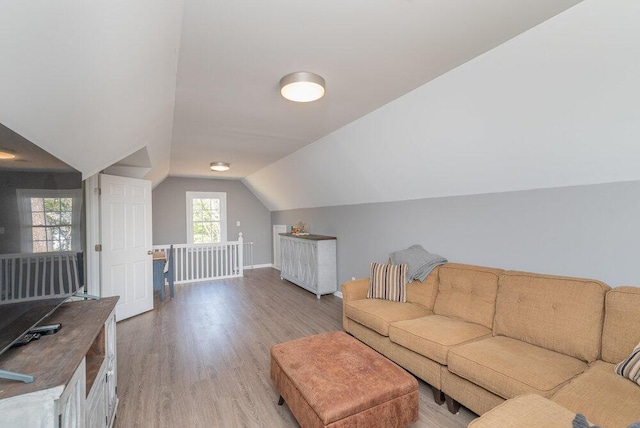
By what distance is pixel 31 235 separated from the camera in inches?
52.6

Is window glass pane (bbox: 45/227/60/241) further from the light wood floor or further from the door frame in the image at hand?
the door frame

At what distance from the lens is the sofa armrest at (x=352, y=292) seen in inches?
131

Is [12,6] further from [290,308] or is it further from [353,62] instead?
[290,308]

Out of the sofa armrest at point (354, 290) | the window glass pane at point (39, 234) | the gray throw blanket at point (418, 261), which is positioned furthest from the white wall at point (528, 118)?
the window glass pane at point (39, 234)

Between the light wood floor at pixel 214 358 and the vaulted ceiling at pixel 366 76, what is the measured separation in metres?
1.94

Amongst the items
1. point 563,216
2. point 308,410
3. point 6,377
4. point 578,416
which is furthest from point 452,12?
point 6,377

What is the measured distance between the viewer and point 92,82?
149 centimetres

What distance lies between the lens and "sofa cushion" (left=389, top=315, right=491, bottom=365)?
215 centimetres

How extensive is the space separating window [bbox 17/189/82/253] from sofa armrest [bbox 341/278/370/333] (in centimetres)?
250

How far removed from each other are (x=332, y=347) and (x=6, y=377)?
1.78 meters

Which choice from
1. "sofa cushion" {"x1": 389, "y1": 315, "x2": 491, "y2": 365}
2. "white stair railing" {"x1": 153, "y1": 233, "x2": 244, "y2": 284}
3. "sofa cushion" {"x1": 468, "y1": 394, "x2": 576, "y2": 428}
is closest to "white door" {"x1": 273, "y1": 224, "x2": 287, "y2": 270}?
A: "white stair railing" {"x1": 153, "y1": 233, "x2": 244, "y2": 284}

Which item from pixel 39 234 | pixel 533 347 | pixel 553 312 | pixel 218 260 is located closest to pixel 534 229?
pixel 553 312

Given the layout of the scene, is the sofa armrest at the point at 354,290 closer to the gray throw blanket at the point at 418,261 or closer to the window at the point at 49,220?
the gray throw blanket at the point at 418,261

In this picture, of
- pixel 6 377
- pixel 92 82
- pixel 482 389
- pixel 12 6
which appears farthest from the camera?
pixel 482 389
